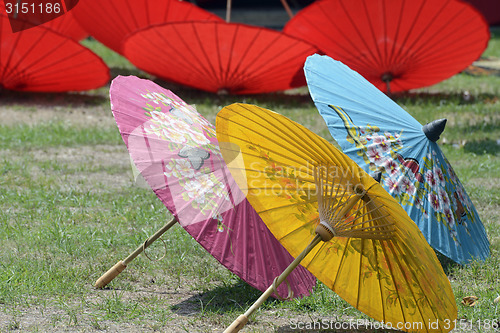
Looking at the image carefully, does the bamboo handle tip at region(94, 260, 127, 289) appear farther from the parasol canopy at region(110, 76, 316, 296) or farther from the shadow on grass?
the shadow on grass

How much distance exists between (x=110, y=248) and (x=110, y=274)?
0.48 m

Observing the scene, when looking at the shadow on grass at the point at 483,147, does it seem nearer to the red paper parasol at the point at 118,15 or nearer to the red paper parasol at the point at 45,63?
the red paper parasol at the point at 45,63

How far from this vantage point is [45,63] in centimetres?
629

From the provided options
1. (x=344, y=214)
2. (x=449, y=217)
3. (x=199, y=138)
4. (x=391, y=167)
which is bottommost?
(x=449, y=217)

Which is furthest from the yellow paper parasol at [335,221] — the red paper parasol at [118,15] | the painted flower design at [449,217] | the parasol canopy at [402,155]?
the red paper parasol at [118,15]

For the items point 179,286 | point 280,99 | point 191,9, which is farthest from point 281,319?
point 191,9

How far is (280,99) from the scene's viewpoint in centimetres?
702

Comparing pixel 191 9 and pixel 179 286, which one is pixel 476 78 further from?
pixel 179 286

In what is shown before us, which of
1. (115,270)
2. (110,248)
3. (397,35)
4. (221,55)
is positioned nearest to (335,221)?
(115,270)

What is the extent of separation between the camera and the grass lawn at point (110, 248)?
2.70m

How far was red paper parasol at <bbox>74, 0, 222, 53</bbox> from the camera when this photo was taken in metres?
7.20

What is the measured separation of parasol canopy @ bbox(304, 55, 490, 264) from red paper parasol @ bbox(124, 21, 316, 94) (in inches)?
131

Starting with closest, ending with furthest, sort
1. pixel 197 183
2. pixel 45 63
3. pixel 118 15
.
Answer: pixel 197 183 < pixel 45 63 < pixel 118 15

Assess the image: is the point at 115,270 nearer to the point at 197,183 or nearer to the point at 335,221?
the point at 197,183
